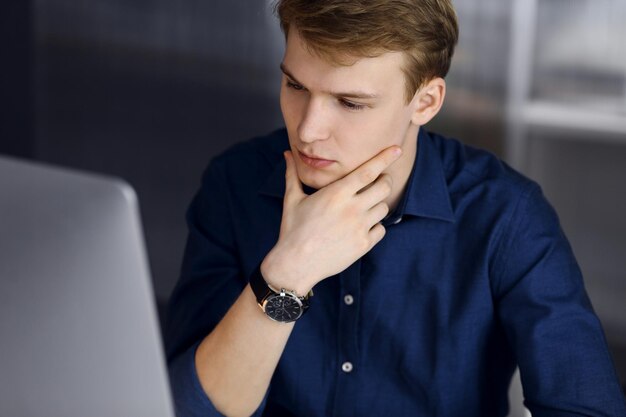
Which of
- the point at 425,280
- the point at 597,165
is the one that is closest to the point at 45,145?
the point at 597,165

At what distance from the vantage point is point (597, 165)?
315 centimetres

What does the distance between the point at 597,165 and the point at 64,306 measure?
260 centimetres

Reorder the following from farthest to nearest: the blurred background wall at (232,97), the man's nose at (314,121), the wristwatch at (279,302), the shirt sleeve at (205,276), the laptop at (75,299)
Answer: the blurred background wall at (232,97)
the shirt sleeve at (205,276)
the man's nose at (314,121)
the wristwatch at (279,302)
the laptop at (75,299)

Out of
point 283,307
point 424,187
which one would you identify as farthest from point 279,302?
point 424,187

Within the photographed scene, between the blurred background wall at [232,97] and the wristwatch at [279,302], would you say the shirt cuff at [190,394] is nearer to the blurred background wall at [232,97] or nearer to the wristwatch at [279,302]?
the wristwatch at [279,302]

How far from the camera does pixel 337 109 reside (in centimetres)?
150

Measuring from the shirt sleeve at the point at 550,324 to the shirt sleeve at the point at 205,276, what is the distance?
398mm

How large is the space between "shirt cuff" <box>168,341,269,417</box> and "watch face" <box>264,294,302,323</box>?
15 cm

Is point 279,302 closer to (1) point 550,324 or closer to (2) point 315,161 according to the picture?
(2) point 315,161

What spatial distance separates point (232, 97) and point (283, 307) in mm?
2353

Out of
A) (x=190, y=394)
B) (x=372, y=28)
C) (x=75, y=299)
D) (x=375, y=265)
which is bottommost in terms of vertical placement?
(x=190, y=394)

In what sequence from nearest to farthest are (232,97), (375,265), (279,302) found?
(279,302) → (375,265) → (232,97)

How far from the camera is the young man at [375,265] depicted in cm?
143

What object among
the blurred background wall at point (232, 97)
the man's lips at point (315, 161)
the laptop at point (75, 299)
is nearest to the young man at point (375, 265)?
the man's lips at point (315, 161)
